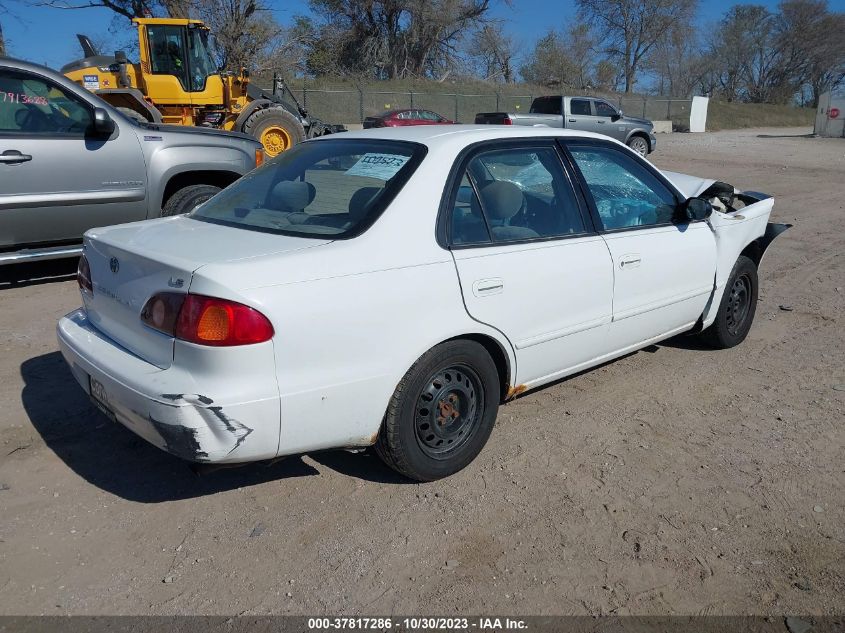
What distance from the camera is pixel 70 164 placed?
6.10 m

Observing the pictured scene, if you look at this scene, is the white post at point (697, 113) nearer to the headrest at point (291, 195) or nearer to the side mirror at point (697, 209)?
the side mirror at point (697, 209)

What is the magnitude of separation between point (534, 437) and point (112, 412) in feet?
6.93

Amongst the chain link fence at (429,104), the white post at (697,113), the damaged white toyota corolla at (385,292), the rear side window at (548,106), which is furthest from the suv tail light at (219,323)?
the white post at (697,113)

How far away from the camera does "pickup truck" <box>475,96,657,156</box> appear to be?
2178 centimetres

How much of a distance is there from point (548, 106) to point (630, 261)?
765 inches

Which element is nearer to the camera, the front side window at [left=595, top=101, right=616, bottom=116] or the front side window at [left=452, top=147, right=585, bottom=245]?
the front side window at [left=452, top=147, right=585, bottom=245]

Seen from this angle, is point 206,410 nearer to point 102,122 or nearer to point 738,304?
point 738,304

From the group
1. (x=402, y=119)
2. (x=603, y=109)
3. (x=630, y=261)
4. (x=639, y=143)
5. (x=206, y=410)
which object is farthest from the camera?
(x=402, y=119)

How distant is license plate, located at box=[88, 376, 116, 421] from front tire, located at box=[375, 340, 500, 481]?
1155 millimetres

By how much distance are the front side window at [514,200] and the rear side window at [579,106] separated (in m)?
19.2

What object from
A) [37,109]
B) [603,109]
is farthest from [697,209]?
[603,109]

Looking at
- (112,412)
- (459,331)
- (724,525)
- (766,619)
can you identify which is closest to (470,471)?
(459,331)

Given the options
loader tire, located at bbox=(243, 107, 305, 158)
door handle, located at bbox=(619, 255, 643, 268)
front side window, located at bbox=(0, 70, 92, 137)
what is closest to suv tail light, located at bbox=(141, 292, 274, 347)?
door handle, located at bbox=(619, 255, 643, 268)

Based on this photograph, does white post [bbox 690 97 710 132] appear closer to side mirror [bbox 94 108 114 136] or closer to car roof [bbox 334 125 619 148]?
side mirror [bbox 94 108 114 136]
